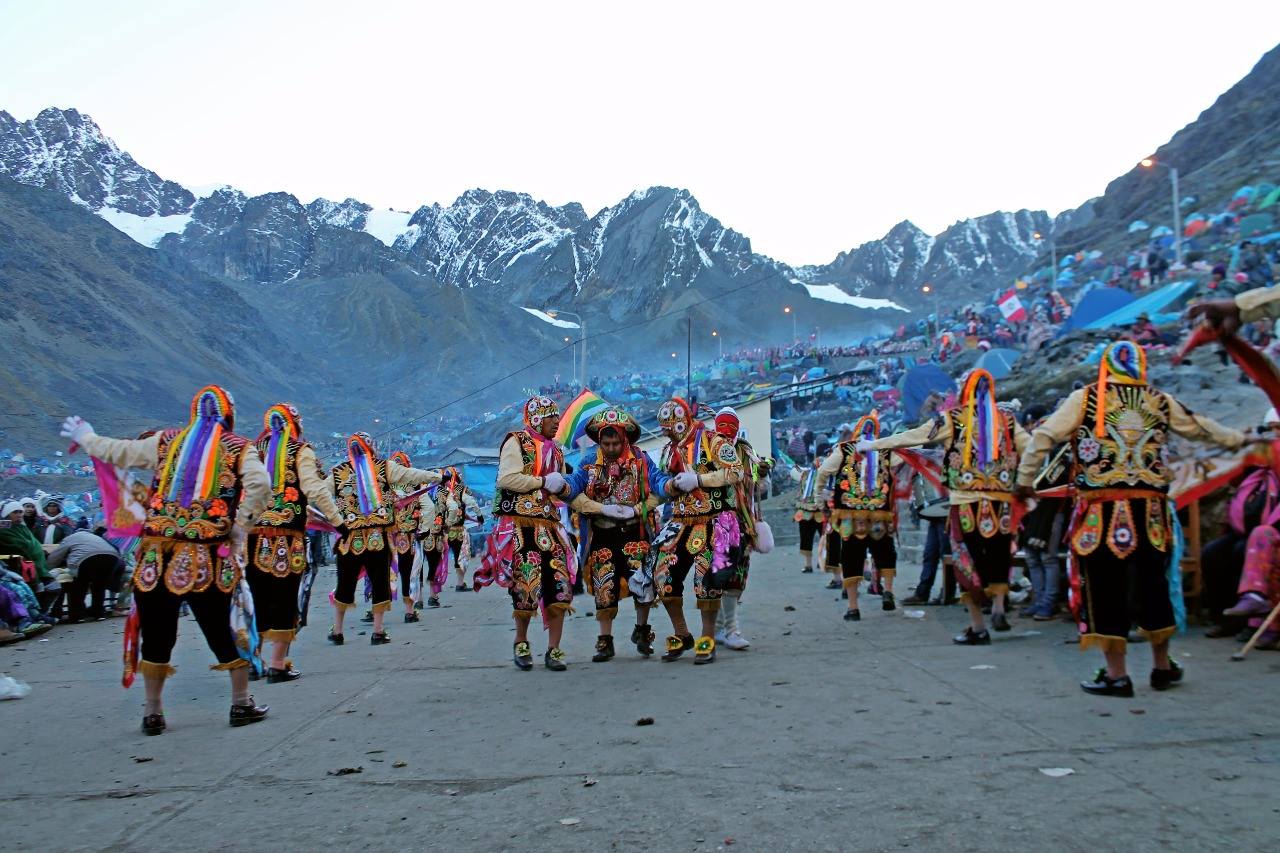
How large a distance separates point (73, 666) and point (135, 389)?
217ft

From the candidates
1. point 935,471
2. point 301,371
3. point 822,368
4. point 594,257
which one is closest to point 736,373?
point 822,368

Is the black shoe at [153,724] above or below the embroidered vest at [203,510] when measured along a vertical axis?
below

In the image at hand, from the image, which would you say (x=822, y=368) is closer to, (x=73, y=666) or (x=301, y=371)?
(x=73, y=666)

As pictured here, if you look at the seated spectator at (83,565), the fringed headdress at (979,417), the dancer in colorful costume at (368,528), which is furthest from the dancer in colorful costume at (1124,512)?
the seated spectator at (83,565)

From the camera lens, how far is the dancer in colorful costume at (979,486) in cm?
741

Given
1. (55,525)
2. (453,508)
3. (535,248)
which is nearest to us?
(55,525)

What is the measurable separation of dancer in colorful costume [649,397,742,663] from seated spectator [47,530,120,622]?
28.6ft

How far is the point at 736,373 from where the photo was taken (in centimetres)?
5606

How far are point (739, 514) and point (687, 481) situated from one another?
1.87 feet

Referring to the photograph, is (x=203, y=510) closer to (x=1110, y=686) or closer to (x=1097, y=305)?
(x=1110, y=686)

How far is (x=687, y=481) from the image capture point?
282 inches

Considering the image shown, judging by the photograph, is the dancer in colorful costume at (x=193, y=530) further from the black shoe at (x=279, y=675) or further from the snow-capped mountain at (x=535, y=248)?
the snow-capped mountain at (x=535, y=248)

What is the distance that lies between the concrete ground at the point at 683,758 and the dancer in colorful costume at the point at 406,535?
2.67 meters

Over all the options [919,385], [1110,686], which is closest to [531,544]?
[1110,686]
